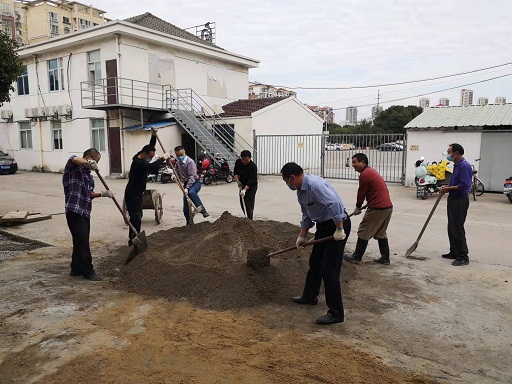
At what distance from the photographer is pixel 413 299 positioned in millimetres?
4664

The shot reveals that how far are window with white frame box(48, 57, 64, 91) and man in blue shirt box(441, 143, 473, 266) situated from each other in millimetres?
20797

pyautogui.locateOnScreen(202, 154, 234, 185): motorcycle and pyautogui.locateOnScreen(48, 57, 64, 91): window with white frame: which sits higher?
pyautogui.locateOnScreen(48, 57, 64, 91): window with white frame

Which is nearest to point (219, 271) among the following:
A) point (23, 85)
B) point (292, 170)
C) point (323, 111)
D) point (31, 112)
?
point (292, 170)

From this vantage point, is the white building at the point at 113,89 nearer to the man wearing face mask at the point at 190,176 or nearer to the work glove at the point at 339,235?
the man wearing face mask at the point at 190,176

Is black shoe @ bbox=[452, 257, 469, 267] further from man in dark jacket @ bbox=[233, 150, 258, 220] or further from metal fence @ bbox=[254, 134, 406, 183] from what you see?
metal fence @ bbox=[254, 134, 406, 183]

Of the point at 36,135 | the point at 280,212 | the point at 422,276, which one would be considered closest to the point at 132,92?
the point at 36,135

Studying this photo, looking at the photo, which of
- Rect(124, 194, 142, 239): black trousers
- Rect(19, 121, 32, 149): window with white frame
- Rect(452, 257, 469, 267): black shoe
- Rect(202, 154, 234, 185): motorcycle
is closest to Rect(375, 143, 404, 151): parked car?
Rect(202, 154, 234, 185): motorcycle

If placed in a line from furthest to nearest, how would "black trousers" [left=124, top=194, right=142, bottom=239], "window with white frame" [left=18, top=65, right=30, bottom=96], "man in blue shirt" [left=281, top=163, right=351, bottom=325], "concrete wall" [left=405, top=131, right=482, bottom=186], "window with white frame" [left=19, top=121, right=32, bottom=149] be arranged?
1. "window with white frame" [left=19, top=121, right=32, bottom=149]
2. "window with white frame" [left=18, top=65, right=30, bottom=96]
3. "concrete wall" [left=405, top=131, right=482, bottom=186]
4. "black trousers" [left=124, top=194, right=142, bottom=239]
5. "man in blue shirt" [left=281, top=163, right=351, bottom=325]

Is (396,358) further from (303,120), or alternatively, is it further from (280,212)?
(303,120)

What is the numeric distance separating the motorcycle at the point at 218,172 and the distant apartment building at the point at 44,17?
47.5 metres

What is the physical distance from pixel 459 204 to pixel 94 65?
18551 millimetres

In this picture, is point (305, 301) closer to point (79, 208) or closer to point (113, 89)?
point (79, 208)

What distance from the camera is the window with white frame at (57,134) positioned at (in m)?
22.2

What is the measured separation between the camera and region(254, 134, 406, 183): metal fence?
16453 mm
